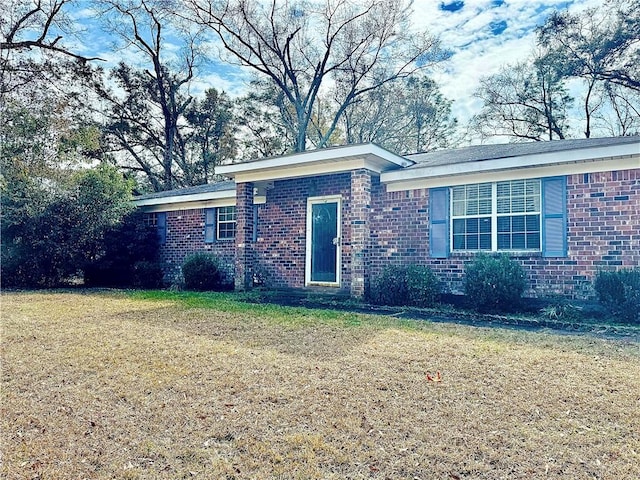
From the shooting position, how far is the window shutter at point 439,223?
9.05 metres

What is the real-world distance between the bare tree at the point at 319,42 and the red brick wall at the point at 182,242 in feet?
41.7

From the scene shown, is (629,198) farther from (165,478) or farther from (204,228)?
(204,228)

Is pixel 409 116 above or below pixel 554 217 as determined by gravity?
above

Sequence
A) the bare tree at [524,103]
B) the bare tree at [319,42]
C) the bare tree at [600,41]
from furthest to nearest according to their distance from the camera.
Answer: the bare tree at [319,42]
the bare tree at [524,103]
the bare tree at [600,41]

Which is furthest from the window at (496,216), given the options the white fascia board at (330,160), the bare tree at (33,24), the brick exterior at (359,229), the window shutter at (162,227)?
the bare tree at (33,24)

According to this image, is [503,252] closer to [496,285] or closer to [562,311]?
[496,285]

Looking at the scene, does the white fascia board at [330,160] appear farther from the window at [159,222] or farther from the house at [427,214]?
the window at [159,222]

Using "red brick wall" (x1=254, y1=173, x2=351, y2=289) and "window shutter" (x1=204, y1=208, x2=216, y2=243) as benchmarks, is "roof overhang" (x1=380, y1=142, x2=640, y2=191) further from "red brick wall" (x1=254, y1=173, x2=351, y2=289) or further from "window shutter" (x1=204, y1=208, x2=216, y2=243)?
"window shutter" (x1=204, y1=208, x2=216, y2=243)

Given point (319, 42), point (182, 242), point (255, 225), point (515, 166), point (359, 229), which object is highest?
point (319, 42)

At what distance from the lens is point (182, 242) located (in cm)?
1380

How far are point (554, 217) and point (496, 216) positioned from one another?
1007 millimetres

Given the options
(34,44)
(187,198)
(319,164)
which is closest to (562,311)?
(319,164)

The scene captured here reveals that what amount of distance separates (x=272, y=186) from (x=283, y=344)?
7.17m

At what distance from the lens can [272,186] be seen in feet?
38.5
